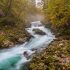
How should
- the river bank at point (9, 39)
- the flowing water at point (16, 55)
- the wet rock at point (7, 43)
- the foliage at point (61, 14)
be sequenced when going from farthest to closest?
1. the foliage at point (61, 14)
2. the river bank at point (9, 39)
3. the wet rock at point (7, 43)
4. the flowing water at point (16, 55)

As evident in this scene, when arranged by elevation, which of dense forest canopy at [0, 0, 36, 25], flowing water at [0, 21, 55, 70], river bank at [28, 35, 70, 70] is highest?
dense forest canopy at [0, 0, 36, 25]

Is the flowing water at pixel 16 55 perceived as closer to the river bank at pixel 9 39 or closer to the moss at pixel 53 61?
the river bank at pixel 9 39

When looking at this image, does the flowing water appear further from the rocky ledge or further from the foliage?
the foliage

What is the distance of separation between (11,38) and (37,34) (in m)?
6.57

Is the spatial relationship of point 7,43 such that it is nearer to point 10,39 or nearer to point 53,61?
point 10,39

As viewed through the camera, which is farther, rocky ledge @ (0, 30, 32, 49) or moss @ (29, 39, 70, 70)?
rocky ledge @ (0, 30, 32, 49)

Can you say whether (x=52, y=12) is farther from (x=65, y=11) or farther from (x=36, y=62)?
(x=36, y=62)

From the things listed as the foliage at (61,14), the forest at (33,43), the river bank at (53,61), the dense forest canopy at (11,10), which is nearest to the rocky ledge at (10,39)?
the forest at (33,43)

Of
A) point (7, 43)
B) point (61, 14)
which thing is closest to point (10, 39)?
point (7, 43)

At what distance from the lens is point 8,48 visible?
21266 mm

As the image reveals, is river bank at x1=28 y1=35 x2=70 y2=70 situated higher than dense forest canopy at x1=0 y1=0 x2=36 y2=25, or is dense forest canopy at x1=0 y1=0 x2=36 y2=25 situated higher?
dense forest canopy at x1=0 y1=0 x2=36 y2=25

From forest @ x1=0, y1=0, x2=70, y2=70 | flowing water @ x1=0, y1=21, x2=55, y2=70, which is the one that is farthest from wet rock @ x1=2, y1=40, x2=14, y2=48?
flowing water @ x1=0, y1=21, x2=55, y2=70

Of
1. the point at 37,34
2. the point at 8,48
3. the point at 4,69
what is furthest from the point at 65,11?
the point at 4,69

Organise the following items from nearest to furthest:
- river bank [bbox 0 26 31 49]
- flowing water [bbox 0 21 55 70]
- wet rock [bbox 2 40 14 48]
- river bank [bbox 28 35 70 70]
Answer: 1. river bank [bbox 28 35 70 70]
2. flowing water [bbox 0 21 55 70]
3. wet rock [bbox 2 40 14 48]
4. river bank [bbox 0 26 31 49]
